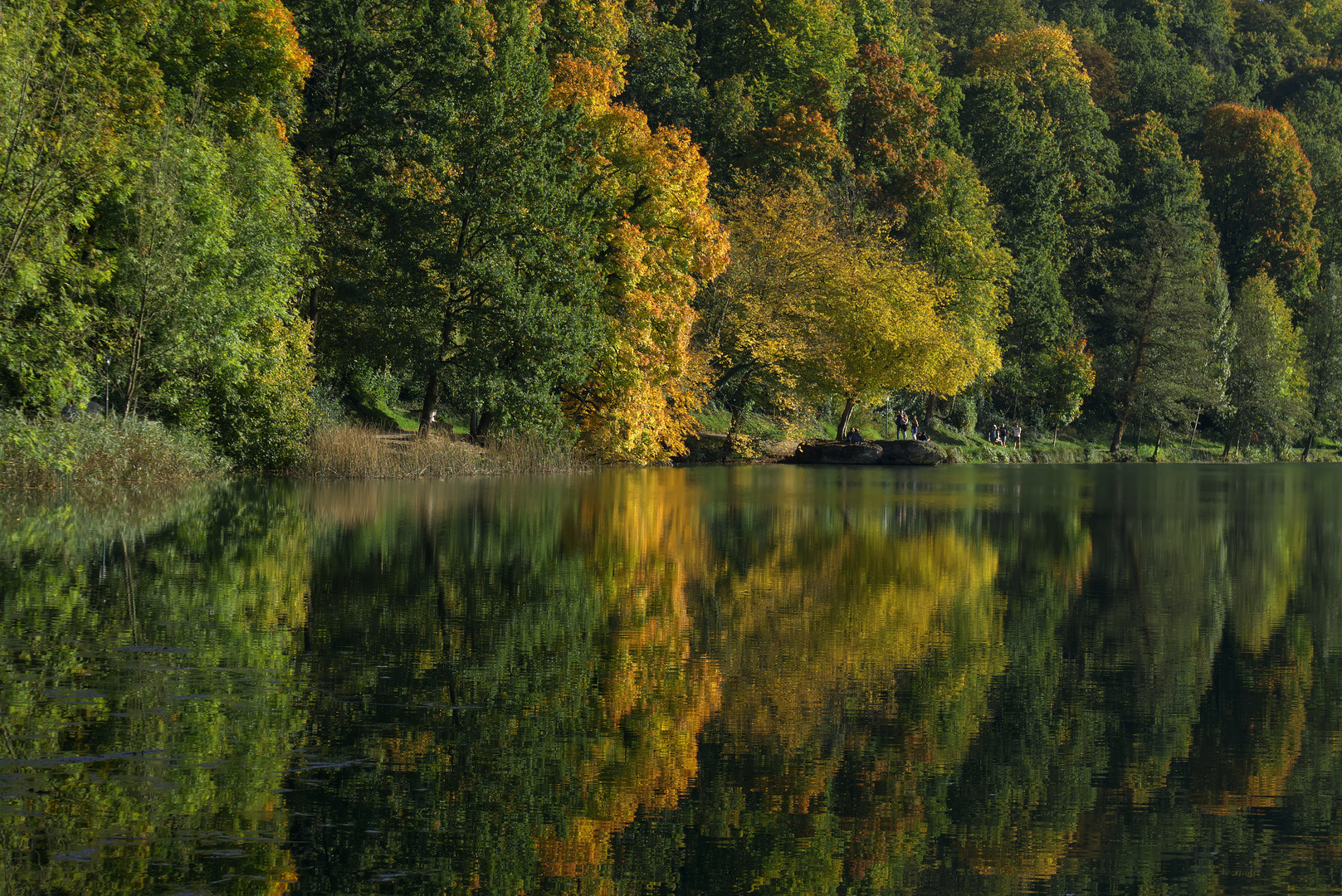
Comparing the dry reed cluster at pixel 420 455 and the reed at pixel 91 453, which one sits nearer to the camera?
the reed at pixel 91 453

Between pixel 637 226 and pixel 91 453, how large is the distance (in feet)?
70.8

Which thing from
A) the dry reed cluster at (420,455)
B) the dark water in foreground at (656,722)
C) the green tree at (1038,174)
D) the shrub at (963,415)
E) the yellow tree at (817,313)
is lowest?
the dark water in foreground at (656,722)

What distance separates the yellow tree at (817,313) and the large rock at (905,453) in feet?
9.43

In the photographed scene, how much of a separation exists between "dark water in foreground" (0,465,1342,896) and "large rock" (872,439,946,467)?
40.4m

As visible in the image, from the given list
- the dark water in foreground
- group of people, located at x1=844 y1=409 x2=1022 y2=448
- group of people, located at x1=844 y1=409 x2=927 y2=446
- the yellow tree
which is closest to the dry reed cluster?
the yellow tree

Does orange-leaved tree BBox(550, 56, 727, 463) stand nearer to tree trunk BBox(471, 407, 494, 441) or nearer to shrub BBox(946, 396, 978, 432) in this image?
tree trunk BBox(471, 407, 494, 441)

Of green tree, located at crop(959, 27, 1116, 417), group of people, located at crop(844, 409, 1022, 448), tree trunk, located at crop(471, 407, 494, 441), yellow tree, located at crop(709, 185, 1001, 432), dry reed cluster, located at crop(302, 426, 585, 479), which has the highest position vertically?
green tree, located at crop(959, 27, 1116, 417)

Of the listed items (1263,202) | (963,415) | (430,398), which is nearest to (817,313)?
(963,415)

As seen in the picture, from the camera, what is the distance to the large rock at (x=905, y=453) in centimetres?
5616

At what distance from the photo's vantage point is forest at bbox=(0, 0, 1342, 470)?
93.4 feet

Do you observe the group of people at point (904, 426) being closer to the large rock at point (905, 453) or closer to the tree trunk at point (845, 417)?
the tree trunk at point (845, 417)

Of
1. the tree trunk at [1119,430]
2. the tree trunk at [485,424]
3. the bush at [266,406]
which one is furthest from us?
the tree trunk at [1119,430]

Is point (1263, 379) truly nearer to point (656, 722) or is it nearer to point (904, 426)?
point (904, 426)

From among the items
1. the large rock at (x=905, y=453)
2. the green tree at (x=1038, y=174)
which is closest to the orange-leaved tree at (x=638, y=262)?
the large rock at (x=905, y=453)
